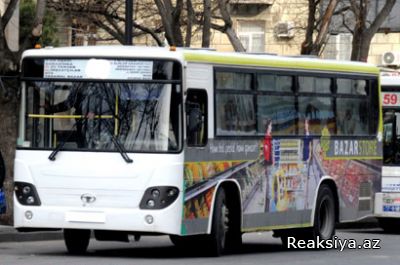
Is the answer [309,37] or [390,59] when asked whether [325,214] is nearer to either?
[309,37]

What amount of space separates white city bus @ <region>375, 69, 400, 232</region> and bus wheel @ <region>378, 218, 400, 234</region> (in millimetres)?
48

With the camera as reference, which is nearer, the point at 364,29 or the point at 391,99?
the point at 391,99

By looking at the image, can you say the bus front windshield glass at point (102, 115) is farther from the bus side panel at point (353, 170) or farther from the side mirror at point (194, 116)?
the bus side panel at point (353, 170)

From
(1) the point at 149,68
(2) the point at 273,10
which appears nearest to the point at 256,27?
(2) the point at 273,10

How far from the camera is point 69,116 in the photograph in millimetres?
16250

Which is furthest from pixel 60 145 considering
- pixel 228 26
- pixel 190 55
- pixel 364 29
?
pixel 364 29

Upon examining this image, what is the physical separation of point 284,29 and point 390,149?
666 inches

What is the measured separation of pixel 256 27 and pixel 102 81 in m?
25.4

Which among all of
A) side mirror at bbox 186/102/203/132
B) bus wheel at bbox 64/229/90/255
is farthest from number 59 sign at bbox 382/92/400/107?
bus wheel at bbox 64/229/90/255

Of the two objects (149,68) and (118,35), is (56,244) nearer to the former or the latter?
(149,68)

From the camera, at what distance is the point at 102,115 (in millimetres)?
16078

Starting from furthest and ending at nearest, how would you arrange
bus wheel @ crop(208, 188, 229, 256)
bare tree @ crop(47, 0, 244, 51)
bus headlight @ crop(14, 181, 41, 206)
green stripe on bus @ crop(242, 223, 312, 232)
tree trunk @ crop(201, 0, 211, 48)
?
bare tree @ crop(47, 0, 244, 51) → tree trunk @ crop(201, 0, 211, 48) → green stripe on bus @ crop(242, 223, 312, 232) → bus wheel @ crop(208, 188, 229, 256) → bus headlight @ crop(14, 181, 41, 206)

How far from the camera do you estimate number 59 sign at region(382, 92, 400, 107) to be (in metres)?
24.1

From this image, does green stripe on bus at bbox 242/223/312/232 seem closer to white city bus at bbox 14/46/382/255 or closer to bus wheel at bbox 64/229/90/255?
white city bus at bbox 14/46/382/255
